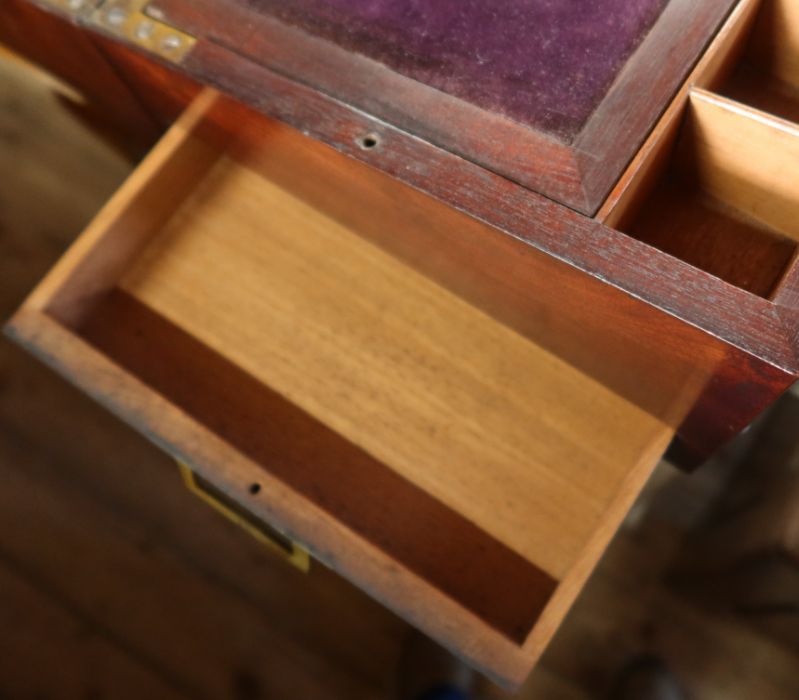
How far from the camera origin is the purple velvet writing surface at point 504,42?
0.59 metres

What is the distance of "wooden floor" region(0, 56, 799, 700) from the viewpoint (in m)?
0.95

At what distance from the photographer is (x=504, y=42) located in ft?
2.03

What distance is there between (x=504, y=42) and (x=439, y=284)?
0.24 meters

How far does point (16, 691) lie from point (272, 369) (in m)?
0.62

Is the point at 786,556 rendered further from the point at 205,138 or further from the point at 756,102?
the point at 205,138

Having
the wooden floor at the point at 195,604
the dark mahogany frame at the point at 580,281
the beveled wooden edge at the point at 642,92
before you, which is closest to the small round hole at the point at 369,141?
the dark mahogany frame at the point at 580,281

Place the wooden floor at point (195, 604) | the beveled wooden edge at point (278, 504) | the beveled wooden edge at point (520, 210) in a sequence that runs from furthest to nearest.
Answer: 1. the wooden floor at point (195, 604)
2. the beveled wooden edge at point (278, 504)
3. the beveled wooden edge at point (520, 210)

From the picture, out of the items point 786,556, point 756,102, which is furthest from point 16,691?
point 756,102

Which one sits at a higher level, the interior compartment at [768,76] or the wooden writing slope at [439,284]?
the interior compartment at [768,76]

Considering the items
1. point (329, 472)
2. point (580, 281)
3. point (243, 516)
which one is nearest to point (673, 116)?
point (580, 281)

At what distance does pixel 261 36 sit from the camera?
0.64 m

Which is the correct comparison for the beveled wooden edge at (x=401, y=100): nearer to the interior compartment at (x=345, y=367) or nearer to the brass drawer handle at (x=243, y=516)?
the interior compartment at (x=345, y=367)

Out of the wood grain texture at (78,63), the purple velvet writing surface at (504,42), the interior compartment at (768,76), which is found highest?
the interior compartment at (768,76)

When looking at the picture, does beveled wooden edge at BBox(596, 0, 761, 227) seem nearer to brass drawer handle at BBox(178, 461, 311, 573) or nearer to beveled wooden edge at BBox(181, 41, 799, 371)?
beveled wooden edge at BBox(181, 41, 799, 371)
